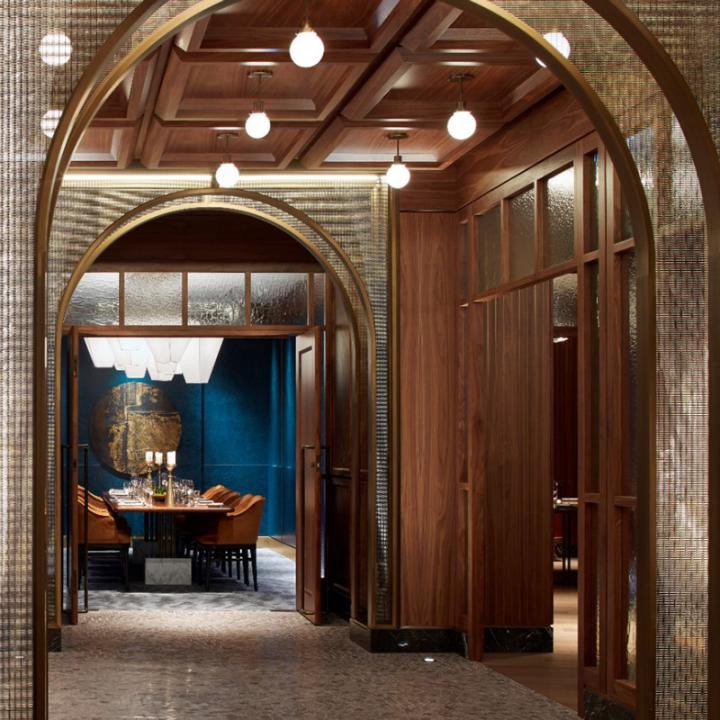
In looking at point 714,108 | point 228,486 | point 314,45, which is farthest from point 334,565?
point 228,486

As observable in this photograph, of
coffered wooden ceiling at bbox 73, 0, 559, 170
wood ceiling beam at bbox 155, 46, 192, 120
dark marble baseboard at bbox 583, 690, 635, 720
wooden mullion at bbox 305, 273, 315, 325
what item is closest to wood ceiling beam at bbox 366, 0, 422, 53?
coffered wooden ceiling at bbox 73, 0, 559, 170

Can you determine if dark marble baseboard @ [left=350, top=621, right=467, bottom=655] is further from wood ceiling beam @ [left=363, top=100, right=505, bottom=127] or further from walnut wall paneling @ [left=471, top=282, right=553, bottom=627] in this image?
wood ceiling beam @ [left=363, top=100, right=505, bottom=127]

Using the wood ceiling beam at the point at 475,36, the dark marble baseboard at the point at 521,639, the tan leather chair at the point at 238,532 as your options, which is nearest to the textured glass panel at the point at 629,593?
the wood ceiling beam at the point at 475,36

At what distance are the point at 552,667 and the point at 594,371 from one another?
88.9 inches

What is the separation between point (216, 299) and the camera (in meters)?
10.1

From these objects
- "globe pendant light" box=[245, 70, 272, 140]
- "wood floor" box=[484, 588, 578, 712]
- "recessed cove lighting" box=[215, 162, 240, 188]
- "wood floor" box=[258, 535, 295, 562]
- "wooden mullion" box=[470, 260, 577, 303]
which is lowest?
"wood floor" box=[258, 535, 295, 562]

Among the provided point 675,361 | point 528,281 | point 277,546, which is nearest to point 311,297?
point 528,281

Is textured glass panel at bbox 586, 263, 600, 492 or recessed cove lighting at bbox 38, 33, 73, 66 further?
textured glass panel at bbox 586, 263, 600, 492

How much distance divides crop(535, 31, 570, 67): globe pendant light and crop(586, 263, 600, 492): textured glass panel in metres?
1.82

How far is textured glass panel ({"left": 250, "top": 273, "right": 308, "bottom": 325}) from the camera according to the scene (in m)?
10.1

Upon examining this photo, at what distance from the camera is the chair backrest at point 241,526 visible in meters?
11.2

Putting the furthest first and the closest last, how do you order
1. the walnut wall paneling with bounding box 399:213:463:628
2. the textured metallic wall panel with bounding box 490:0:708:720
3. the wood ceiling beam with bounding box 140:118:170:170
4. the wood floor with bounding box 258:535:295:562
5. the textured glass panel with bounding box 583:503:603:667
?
the wood floor with bounding box 258:535:295:562 → the walnut wall paneling with bounding box 399:213:463:628 → the wood ceiling beam with bounding box 140:118:170:170 → the textured glass panel with bounding box 583:503:603:667 → the textured metallic wall panel with bounding box 490:0:708:720

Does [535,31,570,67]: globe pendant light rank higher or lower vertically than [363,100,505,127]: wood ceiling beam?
lower

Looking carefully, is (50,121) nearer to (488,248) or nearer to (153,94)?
(153,94)
